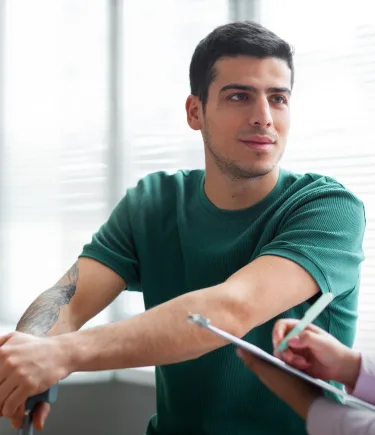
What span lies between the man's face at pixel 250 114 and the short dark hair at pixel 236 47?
2 cm

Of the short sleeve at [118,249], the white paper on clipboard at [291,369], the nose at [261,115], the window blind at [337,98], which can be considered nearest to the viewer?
the white paper on clipboard at [291,369]

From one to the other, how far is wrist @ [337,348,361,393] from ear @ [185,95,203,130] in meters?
0.82

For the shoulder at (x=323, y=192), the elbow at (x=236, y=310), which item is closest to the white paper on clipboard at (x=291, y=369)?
the elbow at (x=236, y=310)

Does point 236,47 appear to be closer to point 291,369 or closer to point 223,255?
point 223,255

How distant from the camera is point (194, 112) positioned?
158 centimetres

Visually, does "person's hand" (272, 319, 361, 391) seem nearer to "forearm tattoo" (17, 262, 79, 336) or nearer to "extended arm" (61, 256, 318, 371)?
"extended arm" (61, 256, 318, 371)

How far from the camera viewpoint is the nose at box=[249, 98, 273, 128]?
1338 mm

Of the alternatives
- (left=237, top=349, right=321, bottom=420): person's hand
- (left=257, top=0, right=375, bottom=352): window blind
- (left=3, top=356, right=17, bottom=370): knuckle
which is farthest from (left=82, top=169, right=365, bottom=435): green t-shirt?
(left=3, top=356, right=17, bottom=370): knuckle

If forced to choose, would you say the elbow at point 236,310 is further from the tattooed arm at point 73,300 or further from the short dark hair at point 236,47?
the short dark hair at point 236,47

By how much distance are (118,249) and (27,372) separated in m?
0.56

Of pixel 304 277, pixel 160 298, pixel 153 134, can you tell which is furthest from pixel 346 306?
pixel 153 134

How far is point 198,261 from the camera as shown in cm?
137

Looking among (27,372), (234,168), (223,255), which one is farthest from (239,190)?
(27,372)

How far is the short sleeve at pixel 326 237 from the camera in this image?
112 centimetres
